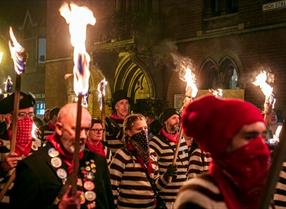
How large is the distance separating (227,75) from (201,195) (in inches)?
628

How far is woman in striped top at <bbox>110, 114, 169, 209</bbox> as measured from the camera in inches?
241

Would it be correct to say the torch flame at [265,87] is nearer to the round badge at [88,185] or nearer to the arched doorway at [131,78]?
the round badge at [88,185]

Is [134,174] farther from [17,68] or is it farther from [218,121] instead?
[218,121]

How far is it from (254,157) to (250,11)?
15425mm

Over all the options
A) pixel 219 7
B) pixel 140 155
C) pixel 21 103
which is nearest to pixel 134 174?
pixel 140 155

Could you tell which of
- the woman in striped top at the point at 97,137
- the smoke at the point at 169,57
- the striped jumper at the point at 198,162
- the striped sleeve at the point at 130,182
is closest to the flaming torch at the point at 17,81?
the striped sleeve at the point at 130,182

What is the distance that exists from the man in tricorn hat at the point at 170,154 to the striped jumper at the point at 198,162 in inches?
9.5

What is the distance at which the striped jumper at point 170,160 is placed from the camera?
7.23m

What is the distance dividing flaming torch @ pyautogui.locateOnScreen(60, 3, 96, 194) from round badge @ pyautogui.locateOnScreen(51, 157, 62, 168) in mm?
697

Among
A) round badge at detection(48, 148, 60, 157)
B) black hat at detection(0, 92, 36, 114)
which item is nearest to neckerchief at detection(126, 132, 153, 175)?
black hat at detection(0, 92, 36, 114)

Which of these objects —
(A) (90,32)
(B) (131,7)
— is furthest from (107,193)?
(A) (90,32)

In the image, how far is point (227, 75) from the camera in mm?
18344

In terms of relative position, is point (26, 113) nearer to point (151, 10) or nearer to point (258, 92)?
point (258, 92)

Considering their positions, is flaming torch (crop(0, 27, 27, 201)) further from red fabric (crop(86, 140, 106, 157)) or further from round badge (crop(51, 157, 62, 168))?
red fabric (crop(86, 140, 106, 157))
